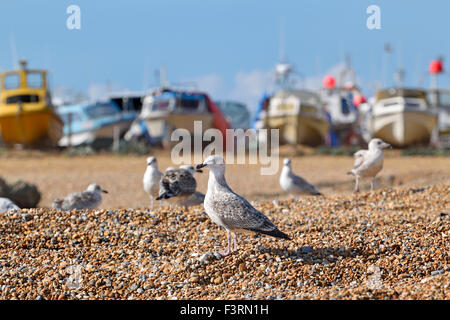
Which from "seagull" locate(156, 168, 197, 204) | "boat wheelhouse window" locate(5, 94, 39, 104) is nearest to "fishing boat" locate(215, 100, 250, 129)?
"boat wheelhouse window" locate(5, 94, 39, 104)

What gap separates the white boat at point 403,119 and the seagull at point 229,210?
2293cm

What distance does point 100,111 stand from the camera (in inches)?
1287

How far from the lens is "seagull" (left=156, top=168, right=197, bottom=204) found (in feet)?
Answer: 29.8

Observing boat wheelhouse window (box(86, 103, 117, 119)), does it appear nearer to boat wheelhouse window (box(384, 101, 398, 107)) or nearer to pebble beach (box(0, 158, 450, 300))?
boat wheelhouse window (box(384, 101, 398, 107))

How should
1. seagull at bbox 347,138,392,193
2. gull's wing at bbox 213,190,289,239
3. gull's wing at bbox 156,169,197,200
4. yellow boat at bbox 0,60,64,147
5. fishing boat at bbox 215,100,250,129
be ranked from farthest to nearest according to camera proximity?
fishing boat at bbox 215,100,250,129, yellow boat at bbox 0,60,64,147, seagull at bbox 347,138,392,193, gull's wing at bbox 156,169,197,200, gull's wing at bbox 213,190,289,239

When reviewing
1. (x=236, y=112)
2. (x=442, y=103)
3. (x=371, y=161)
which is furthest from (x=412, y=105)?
(x=371, y=161)

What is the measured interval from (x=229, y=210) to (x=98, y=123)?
26.0 metres

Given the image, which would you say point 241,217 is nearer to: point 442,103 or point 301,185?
point 301,185

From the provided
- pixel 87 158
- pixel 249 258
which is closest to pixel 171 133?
pixel 87 158

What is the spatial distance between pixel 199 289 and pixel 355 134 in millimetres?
29232

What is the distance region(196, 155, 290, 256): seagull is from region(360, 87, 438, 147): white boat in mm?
22926
